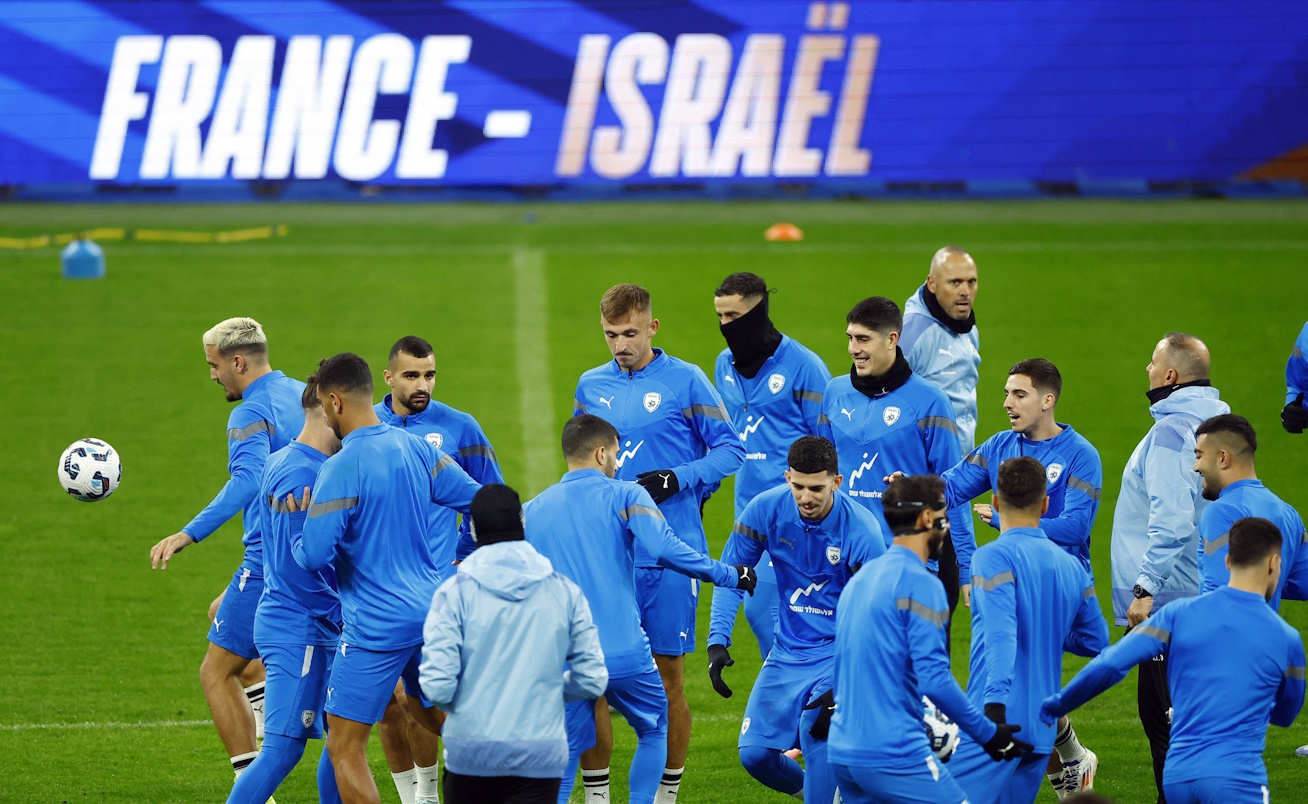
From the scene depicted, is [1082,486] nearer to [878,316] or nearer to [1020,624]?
[878,316]

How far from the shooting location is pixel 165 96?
25.8 metres

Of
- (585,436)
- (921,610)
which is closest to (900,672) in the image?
(921,610)

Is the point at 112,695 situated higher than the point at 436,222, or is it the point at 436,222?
the point at 436,222

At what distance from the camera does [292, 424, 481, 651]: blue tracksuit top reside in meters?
6.16

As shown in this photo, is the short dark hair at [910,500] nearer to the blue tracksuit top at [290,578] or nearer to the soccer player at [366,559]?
the soccer player at [366,559]

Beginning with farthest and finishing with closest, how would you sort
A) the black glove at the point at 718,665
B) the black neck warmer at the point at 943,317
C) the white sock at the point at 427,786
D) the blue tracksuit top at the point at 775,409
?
the black neck warmer at the point at 943,317
the blue tracksuit top at the point at 775,409
the white sock at the point at 427,786
the black glove at the point at 718,665

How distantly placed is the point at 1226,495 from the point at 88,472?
5.74m

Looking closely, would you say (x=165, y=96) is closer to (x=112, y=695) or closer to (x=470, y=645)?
(x=112, y=695)

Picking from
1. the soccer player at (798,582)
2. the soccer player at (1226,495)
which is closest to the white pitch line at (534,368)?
the soccer player at (798,582)

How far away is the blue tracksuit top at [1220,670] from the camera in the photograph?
18.1ft

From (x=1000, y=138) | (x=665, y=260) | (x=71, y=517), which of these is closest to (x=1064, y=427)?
(x=71, y=517)

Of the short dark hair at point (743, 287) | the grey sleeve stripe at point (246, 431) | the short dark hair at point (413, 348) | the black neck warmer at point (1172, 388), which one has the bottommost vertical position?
the grey sleeve stripe at point (246, 431)

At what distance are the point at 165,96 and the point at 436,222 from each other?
16.4 feet

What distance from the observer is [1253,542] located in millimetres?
5543
